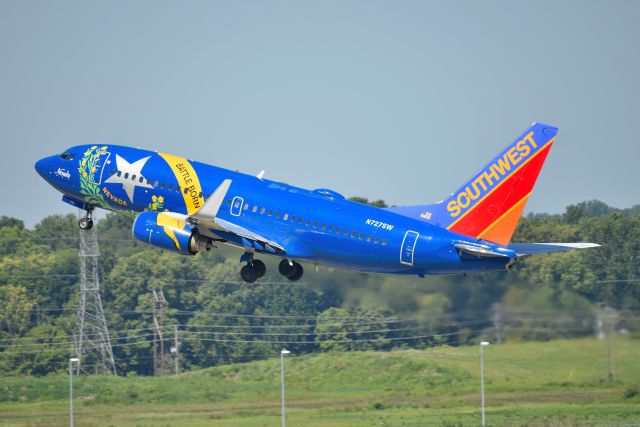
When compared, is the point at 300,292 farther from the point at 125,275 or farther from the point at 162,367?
the point at 125,275

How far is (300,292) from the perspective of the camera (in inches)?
3912

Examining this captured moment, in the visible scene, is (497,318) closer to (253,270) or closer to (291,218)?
(291,218)

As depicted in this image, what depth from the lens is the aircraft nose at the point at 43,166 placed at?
7595cm

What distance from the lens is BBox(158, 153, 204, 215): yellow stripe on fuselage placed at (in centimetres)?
6925

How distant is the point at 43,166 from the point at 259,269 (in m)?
13.8

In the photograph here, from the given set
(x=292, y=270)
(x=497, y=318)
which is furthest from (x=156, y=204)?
(x=497, y=318)

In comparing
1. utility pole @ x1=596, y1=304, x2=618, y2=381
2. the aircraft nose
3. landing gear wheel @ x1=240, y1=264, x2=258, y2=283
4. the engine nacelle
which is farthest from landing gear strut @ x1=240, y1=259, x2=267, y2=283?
utility pole @ x1=596, y1=304, x2=618, y2=381

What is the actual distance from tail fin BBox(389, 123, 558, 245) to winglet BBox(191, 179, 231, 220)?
10.6m

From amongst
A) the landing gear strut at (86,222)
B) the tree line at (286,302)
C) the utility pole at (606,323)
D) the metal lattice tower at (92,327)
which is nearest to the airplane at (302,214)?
the landing gear strut at (86,222)

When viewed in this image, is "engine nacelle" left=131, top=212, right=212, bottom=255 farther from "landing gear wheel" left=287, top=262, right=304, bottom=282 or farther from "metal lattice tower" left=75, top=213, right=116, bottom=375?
"metal lattice tower" left=75, top=213, right=116, bottom=375

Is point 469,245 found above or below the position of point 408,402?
above

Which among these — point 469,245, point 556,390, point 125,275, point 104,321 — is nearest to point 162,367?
point 104,321

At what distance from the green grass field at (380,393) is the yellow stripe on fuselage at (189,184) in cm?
1228

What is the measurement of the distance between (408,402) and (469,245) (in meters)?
18.6
